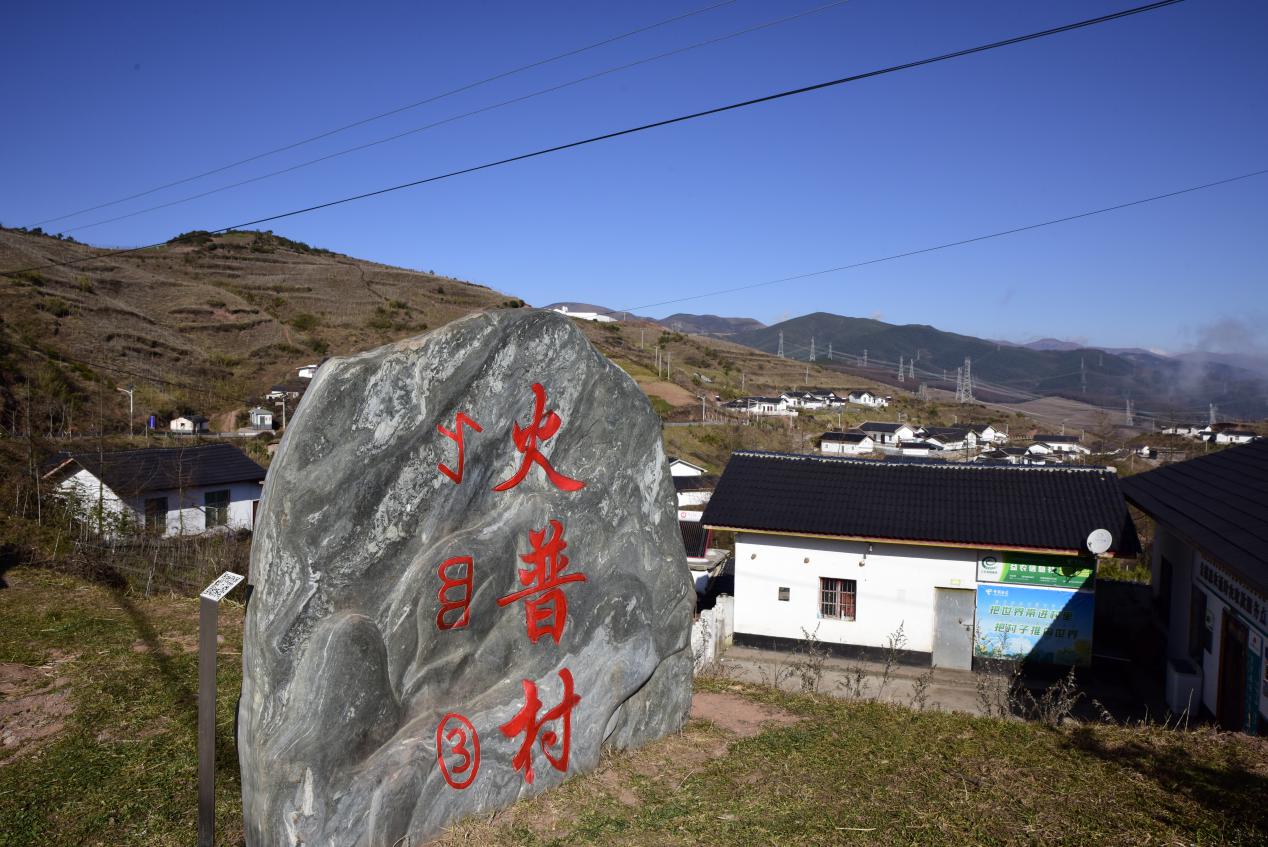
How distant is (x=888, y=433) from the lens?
58719 millimetres

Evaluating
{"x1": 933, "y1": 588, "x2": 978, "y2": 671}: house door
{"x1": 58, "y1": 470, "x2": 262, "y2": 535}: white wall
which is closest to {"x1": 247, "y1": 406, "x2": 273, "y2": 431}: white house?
{"x1": 58, "y1": 470, "x2": 262, "y2": 535}: white wall

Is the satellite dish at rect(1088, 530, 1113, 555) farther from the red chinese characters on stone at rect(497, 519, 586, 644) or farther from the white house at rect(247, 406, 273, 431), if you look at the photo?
the white house at rect(247, 406, 273, 431)

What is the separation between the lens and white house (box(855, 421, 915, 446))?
56947 millimetres

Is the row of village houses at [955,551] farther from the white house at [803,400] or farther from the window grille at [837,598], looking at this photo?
the white house at [803,400]

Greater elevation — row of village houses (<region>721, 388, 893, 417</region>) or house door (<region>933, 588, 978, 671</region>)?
row of village houses (<region>721, 388, 893, 417</region>)

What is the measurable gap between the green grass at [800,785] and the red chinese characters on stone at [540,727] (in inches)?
9.5

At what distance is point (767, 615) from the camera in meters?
15.7

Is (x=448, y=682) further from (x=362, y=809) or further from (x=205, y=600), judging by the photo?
(x=205, y=600)

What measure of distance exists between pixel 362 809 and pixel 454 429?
2.36 meters

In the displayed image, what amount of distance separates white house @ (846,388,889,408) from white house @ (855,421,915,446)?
23371 millimetres

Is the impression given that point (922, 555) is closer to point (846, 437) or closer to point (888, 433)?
point (846, 437)

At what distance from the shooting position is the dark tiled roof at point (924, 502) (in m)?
14.1

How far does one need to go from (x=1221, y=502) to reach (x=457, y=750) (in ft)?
34.0

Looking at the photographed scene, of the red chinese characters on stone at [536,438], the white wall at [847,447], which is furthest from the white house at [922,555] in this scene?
the white wall at [847,447]
